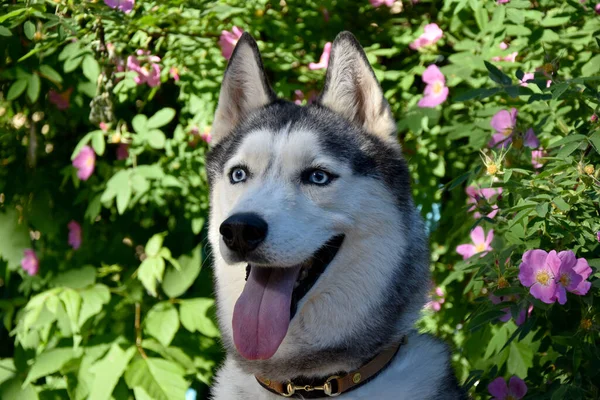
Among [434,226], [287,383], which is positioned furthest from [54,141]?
[287,383]

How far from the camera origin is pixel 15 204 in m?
4.61

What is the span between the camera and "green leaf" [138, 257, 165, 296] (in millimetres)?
3936

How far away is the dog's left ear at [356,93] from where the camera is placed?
274 centimetres

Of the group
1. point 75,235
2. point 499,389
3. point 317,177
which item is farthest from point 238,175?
point 75,235

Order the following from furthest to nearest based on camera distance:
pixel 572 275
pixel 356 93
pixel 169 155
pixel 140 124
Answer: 1. pixel 169 155
2. pixel 140 124
3. pixel 356 93
4. pixel 572 275

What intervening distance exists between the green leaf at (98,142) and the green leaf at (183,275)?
0.71 meters

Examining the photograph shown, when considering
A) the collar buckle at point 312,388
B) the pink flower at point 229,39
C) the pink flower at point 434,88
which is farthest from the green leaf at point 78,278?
the collar buckle at point 312,388

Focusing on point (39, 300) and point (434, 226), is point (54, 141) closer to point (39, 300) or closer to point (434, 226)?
point (39, 300)

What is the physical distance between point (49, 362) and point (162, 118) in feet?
4.38

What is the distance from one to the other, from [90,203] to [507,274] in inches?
90.5

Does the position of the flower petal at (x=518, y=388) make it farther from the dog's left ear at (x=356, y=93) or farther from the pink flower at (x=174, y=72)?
the pink flower at (x=174, y=72)

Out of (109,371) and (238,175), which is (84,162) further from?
(238,175)

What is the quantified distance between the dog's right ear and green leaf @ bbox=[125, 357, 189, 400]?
131 cm

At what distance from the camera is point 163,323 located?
397cm
